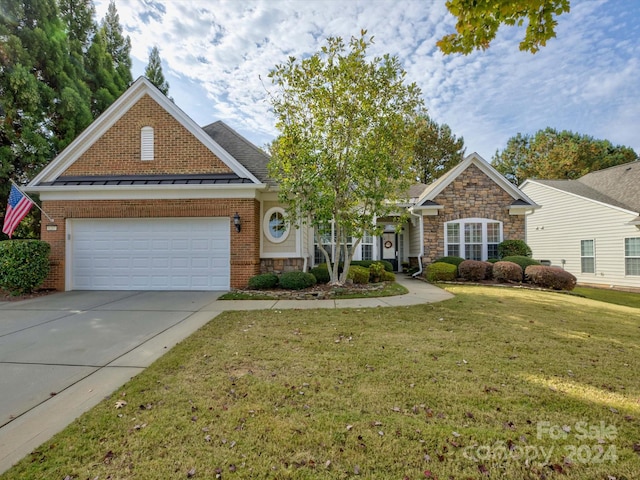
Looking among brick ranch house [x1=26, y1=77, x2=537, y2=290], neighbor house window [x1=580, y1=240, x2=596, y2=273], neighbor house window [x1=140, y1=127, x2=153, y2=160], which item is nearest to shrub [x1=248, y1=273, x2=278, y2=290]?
brick ranch house [x1=26, y1=77, x2=537, y2=290]

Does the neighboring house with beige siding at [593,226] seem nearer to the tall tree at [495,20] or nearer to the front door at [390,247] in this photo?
the front door at [390,247]

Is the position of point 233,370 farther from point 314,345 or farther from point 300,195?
point 300,195

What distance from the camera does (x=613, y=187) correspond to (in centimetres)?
1591

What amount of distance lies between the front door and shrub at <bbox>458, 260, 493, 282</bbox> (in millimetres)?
4595

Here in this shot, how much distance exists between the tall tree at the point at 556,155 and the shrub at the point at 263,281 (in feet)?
102

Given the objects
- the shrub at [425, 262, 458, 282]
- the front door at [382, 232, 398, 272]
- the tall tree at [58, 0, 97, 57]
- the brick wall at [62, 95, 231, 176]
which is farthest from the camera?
the tall tree at [58, 0, 97, 57]

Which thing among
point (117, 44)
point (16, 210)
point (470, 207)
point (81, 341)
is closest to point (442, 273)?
point (470, 207)

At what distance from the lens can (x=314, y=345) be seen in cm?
468

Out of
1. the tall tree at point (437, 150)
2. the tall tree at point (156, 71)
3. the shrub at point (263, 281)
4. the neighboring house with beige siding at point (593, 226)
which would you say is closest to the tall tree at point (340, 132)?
the shrub at point (263, 281)

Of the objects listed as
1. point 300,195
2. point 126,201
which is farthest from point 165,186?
point 300,195

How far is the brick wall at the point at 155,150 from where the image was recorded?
33.0ft

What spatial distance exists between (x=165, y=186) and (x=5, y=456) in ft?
26.8

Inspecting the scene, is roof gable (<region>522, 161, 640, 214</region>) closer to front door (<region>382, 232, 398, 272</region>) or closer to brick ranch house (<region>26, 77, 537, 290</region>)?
front door (<region>382, 232, 398, 272</region>)

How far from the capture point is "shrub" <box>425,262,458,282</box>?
12438 millimetres
